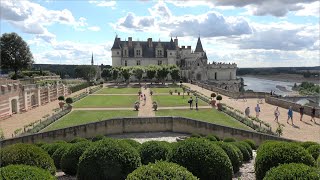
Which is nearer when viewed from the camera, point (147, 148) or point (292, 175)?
point (292, 175)

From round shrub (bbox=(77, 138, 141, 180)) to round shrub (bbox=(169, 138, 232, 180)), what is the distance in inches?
50.5

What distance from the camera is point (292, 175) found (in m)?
7.66

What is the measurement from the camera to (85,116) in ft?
98.9

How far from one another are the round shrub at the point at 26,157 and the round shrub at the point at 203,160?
11.9ft

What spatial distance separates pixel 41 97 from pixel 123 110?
14025 millimetres

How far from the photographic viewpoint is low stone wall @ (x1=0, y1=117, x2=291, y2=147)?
21.3 metres

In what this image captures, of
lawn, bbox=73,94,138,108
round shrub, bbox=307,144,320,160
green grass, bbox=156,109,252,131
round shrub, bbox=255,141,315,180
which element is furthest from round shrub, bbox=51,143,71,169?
lawn, bbox=73,94,138,108

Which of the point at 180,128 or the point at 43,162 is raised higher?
the point at 43,162

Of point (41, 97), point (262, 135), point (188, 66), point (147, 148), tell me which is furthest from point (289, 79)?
point (147, 148)

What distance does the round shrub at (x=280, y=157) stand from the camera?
32.6 feet

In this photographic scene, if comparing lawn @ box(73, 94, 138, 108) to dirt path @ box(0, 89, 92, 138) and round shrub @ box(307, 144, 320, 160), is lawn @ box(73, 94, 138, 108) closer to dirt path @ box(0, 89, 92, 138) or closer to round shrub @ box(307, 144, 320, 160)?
dirt path @ box(0, 89, 92, 138)

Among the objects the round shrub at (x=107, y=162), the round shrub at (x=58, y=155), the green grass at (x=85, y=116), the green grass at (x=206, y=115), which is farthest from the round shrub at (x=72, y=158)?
the green grass at (x=206, y=115)

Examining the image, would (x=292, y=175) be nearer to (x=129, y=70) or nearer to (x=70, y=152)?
(x=70, y=152)

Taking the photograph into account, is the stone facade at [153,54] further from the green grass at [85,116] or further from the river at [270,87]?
the green grass at [85,116]
